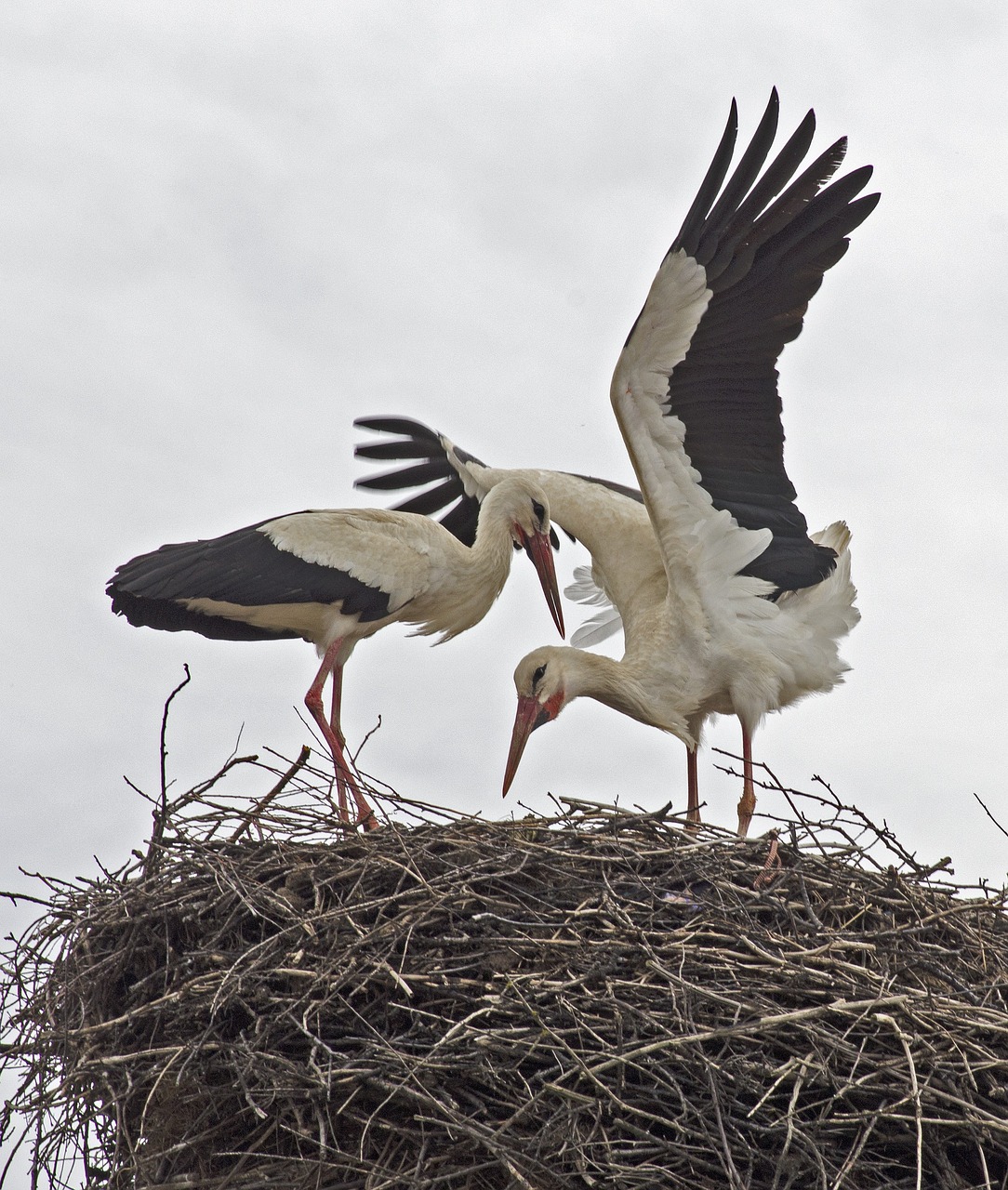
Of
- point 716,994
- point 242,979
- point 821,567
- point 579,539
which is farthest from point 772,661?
point 242,979

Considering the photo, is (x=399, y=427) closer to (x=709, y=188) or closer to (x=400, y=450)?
(x=400, y=450)

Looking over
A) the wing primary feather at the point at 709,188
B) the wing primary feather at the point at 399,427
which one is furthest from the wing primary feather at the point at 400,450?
the wing primary feather at the point at 709,188

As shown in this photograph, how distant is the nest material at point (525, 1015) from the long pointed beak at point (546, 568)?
2048 millimetres

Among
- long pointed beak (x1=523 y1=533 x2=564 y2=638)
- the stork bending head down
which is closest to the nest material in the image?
the stork bending head down

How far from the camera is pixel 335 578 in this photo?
6133 millimetres

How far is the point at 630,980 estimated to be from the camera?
13.7ft

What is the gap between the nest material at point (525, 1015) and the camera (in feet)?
13.1

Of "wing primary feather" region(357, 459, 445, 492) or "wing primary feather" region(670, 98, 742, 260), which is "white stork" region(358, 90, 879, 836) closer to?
"wing primary feather" region(670, 98, 742, 260)

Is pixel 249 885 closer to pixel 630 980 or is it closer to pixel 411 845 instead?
pixel 411 845

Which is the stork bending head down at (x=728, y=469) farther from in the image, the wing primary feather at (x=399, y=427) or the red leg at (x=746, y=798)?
the wing primary feather at (x=399, y=427)

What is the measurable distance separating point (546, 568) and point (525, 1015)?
2894 millimetres

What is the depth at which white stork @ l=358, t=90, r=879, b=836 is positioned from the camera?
5.71 metres

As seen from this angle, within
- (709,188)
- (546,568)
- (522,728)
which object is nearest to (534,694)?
(522,728)

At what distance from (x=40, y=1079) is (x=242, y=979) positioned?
821mm
